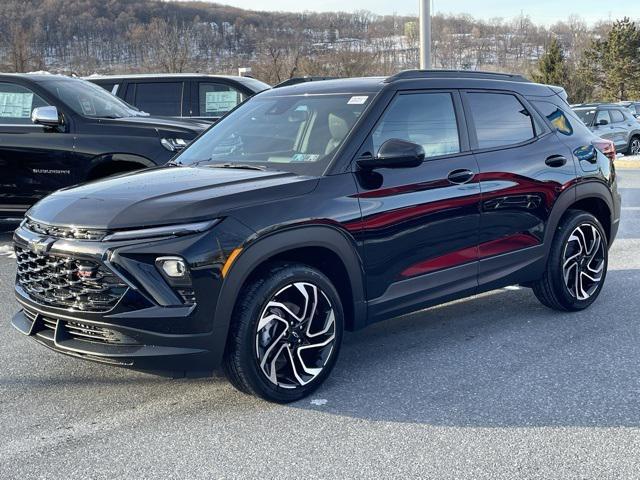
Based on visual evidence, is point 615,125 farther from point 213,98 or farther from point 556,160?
point 556,160

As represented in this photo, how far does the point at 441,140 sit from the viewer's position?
4676mm

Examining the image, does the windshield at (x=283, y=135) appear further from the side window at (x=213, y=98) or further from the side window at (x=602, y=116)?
the side window at (x=602, y=116)

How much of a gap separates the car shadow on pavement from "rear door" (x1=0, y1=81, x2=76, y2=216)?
443 centimetres

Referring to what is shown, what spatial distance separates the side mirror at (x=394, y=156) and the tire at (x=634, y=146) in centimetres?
2137

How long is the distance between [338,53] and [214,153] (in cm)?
5526

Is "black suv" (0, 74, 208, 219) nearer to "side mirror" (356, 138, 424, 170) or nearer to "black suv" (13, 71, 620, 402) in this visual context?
"black suv" (13, 71, 620, 402)

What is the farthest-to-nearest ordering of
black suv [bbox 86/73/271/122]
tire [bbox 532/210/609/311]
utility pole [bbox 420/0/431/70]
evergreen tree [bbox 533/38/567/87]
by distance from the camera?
1. evergreen tree [bbox 533/38/567/87]
2. utility pole [bbox 420/0/431/70]
3. black suv [bbox 86/73/271/122]
4. tire [bbox 532/210/609/311]

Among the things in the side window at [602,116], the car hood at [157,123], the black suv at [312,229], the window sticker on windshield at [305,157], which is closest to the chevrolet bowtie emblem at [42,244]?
the black suv at [312,229]

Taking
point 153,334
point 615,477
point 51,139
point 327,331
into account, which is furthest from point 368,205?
point 51,139

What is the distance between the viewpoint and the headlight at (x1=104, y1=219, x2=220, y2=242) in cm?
344

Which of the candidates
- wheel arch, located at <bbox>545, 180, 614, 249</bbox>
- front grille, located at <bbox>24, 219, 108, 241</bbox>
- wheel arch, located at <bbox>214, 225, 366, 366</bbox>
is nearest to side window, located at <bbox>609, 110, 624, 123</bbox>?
wheel arch, located at <bbox>545, 180, 614, 249</bbox>

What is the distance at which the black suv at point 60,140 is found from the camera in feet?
25.8

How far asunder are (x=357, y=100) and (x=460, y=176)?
809mm

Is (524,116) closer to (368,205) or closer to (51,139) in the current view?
(368,205)
